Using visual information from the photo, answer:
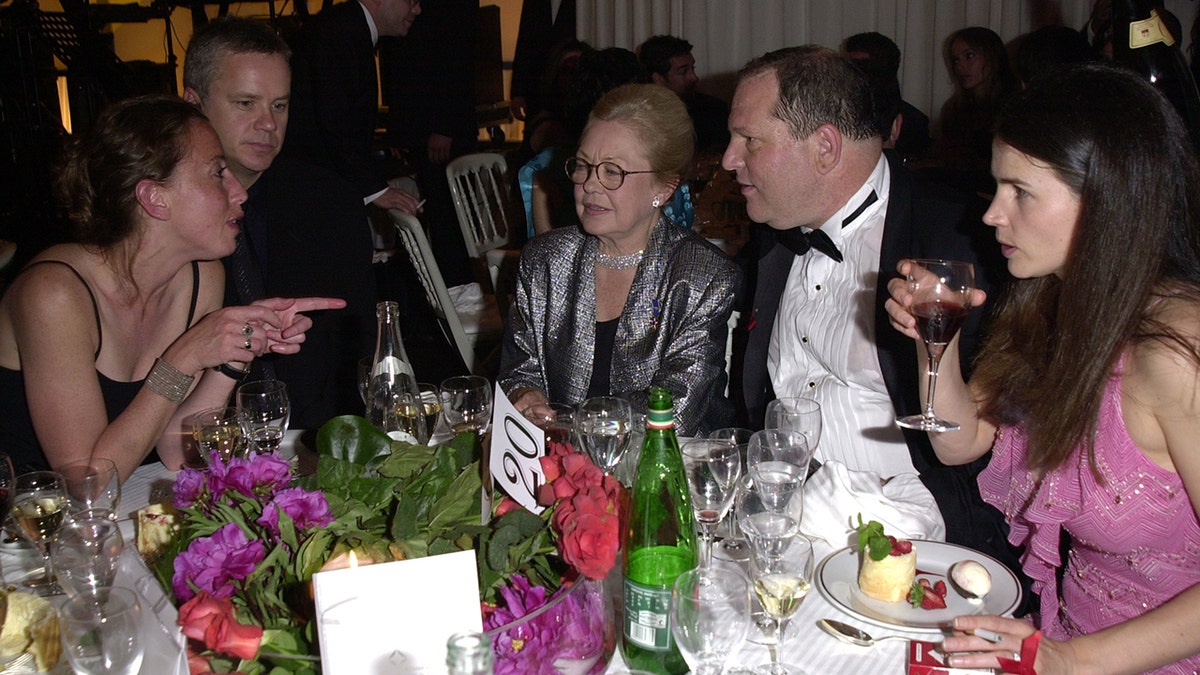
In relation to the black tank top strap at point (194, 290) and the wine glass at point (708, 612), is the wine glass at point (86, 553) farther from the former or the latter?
the black tank top strap at point (194, 290)

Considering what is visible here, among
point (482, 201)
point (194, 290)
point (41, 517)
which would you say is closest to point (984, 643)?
point (41, 517)

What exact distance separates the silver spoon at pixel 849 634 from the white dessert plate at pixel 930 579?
2 cm

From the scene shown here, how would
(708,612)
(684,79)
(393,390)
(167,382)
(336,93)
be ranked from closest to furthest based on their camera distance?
(708,612), (393,390), (167,382), (336,93), (684,79)

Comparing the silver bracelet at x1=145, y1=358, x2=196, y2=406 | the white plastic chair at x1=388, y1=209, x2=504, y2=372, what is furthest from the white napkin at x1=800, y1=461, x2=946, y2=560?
the white plastic chair at x1=388, y1=209, x2=504, y2=372

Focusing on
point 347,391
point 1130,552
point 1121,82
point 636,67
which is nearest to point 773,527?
point 1130,552

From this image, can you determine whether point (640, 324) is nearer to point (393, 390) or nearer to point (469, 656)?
point (393, 390)

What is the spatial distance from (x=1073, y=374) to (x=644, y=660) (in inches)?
36.7

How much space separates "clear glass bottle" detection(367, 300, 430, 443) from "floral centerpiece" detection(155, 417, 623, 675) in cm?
49

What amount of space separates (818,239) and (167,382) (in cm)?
165

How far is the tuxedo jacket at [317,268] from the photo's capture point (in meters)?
2.89

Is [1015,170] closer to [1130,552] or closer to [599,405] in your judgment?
[1130,552]

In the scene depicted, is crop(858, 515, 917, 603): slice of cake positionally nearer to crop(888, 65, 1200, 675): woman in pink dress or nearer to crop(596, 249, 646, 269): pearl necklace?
crop(888, 65, 1200, 675): woman in pink dress

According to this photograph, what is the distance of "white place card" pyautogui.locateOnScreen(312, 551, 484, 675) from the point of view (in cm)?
97

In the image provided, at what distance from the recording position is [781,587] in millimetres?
1237
